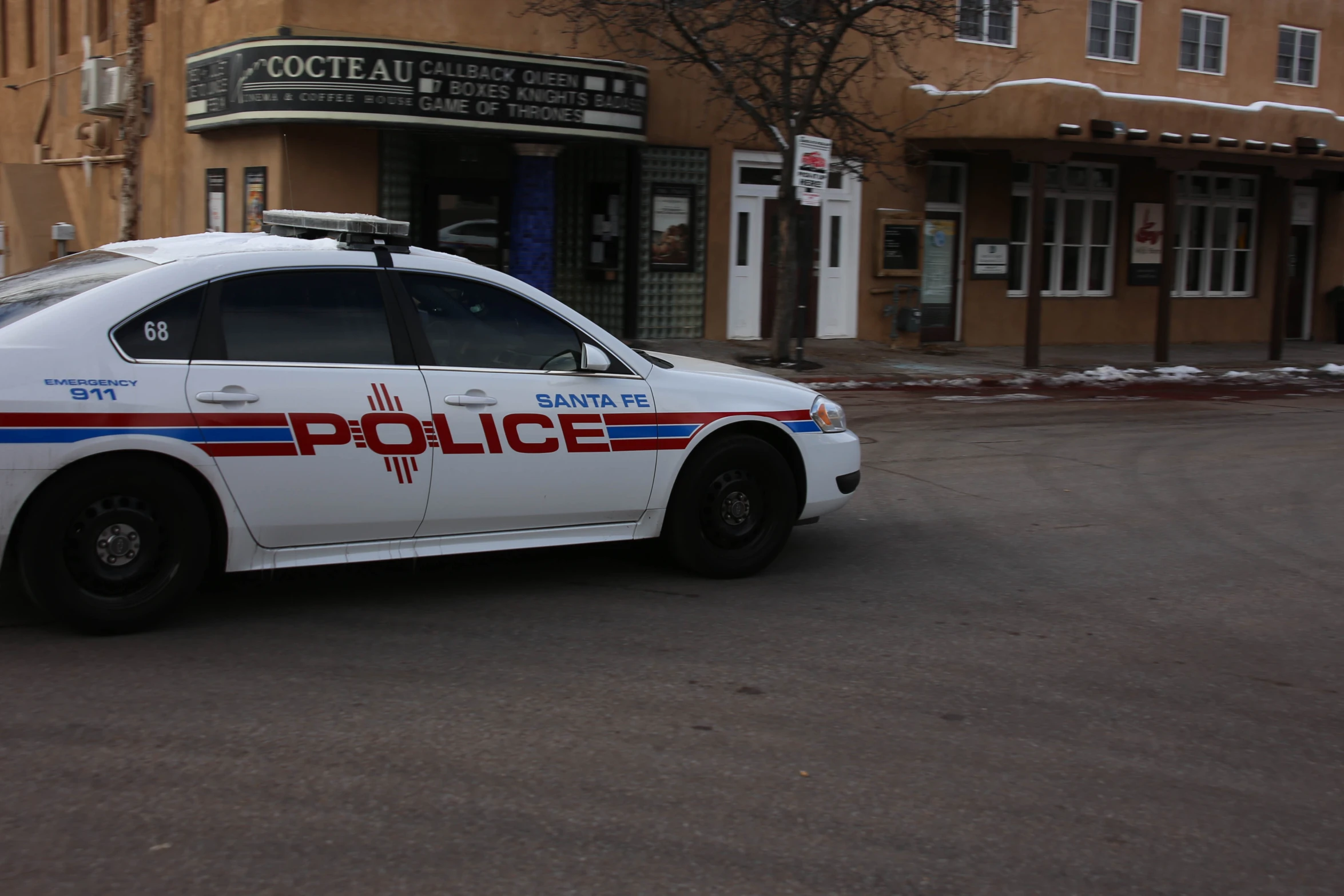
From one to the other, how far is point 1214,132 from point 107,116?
19175mm

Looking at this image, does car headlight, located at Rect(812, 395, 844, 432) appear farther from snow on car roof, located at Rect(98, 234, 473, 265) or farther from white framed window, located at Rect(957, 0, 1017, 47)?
white framed window, located at Rect(957, 0, 1017, 47)

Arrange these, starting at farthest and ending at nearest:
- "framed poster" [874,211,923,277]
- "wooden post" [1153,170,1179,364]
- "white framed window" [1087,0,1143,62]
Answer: "white framed window" [1087,0,1143,62] < "framed poster" [874,211,923,277] < "wooden post" [1153,170,1179,364]

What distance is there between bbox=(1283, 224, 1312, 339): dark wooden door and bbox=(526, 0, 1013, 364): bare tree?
10.1 m

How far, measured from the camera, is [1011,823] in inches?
160

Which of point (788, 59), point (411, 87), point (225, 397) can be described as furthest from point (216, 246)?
point (788, 59)

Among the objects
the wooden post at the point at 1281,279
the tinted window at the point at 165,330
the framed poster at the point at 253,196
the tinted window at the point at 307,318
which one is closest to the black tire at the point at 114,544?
the tinted window at the point at 165,330

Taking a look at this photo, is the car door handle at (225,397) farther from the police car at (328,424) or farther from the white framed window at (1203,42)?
the white framed window at (1203,42)

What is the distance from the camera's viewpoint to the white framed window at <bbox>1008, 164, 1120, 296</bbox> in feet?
79.1

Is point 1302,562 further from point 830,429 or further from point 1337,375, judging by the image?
point 1337,375

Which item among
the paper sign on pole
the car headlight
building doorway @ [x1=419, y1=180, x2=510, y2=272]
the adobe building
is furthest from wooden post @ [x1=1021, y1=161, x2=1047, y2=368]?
the car headlight

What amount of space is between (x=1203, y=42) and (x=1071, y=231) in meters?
4.96

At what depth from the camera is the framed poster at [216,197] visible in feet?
63.7

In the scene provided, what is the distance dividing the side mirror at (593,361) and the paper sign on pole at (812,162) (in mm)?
10967

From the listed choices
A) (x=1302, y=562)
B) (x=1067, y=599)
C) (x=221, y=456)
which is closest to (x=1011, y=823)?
(x=1067, y=599)
